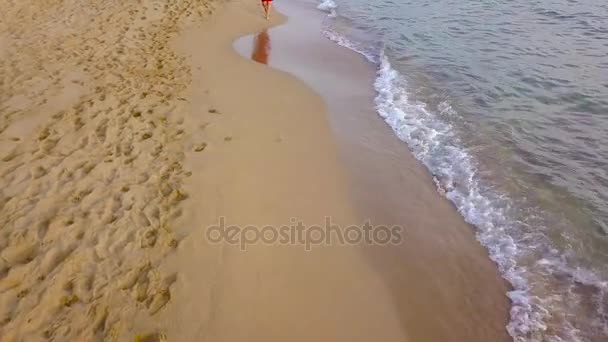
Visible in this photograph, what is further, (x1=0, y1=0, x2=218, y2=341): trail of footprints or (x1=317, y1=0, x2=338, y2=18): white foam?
(x1=317, y1=0, x2=338, y2=18): white foam

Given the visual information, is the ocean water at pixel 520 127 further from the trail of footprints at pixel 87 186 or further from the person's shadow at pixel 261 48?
the trail of footprints at pixel 87 186

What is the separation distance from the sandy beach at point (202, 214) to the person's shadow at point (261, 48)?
174 cm

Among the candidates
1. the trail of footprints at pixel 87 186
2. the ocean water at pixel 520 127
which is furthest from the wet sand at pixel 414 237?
the trail of footprints at pixel 87 186

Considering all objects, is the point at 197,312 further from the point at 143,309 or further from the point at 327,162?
the point at 327,162

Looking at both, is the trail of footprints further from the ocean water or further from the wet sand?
the ocean water

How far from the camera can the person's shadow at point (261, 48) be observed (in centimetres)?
1037

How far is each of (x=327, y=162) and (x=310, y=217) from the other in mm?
1373

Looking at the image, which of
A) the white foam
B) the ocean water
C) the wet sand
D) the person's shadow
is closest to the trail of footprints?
the person's shadow

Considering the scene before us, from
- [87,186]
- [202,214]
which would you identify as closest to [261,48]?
[87,186]

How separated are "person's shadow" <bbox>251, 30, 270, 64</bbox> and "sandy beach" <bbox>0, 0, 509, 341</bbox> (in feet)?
5.69

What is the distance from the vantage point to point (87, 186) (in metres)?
5.24

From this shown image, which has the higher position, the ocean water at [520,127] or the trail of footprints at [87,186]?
the ocean water at [520,127]

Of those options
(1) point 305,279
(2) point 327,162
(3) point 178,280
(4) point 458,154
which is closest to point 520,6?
(4) point 458,154

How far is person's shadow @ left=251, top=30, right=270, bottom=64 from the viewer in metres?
10.4
